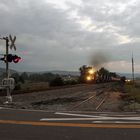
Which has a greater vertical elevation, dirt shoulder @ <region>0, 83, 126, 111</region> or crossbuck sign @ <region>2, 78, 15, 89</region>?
crossbuck sign @ <region>2, 78, 15, 89</region>

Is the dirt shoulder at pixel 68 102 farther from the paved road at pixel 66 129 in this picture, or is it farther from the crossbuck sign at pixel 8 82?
the paved road at pixel 66 129

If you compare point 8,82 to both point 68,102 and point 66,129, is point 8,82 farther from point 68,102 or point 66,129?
point 66,129

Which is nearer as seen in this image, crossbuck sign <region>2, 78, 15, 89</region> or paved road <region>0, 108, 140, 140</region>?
paved road <region>0, 108, 140, 140</region>

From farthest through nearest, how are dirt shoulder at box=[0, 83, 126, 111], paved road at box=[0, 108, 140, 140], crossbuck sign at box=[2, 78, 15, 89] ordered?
crossbuck sign at box=[2, 78, 15, 89] < dirt shoulder at box=[0, 83, 126, 111] < paved road at box=[0, 108, 140, 140]

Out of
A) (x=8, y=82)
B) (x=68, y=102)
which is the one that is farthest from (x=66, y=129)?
(x=68, y=102)

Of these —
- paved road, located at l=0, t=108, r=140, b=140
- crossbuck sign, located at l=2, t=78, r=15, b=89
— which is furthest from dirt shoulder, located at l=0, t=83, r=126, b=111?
paved road, located at l=0, t=108, r=140, b=140

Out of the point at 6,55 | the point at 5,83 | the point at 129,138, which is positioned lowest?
the point at 129,138

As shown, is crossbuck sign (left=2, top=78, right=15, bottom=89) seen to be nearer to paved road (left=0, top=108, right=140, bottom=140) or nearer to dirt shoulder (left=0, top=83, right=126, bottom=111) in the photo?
dirt shoulder (left=0, top=83, right=126, bottom=111)

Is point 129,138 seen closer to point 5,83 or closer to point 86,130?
point 86,130

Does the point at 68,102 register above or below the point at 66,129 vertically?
above

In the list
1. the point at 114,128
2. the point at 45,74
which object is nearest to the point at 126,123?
the point at 114,128

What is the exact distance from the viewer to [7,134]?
36.7 feet

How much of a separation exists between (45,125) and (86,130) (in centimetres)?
183

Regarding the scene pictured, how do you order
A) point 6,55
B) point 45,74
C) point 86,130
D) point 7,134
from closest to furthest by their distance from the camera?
point 7,134 < point 86,130 < point 6,55 < point 45,74
